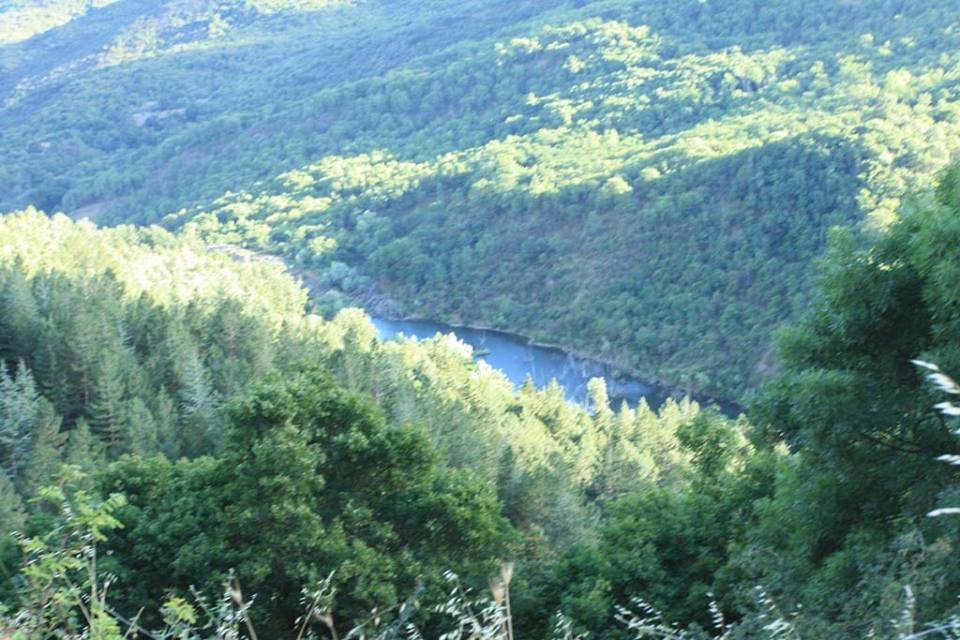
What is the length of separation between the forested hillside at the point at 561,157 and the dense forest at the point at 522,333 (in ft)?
1.57

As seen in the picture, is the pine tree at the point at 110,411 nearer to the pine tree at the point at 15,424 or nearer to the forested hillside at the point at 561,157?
the pine tree at the point at 15,424

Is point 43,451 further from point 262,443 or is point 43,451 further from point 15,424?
point 262,443

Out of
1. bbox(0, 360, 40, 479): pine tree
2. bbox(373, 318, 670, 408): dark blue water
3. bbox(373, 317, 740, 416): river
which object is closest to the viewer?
bbox(0, 360, 40, 479): pine tree

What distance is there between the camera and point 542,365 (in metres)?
79.6

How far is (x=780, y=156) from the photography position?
87625mm

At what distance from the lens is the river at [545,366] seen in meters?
73.0

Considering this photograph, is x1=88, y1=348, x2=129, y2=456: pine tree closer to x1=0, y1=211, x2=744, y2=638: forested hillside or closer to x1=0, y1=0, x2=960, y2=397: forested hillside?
x1=0, y1=211, x2=744, y2=638: forested hillside

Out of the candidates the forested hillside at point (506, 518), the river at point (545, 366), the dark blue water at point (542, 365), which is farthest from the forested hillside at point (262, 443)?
the dark blue water at point (542, 365)

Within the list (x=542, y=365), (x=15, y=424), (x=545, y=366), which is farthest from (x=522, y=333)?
(x=15, y=424)

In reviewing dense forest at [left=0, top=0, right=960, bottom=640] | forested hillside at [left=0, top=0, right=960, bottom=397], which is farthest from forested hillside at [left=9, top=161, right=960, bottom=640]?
forested hillside at [left=0, top=0, right=960, bottom=397]

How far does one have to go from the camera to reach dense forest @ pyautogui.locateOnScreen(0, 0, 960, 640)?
1198 cm

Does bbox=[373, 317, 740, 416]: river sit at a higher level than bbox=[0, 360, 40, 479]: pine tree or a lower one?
lower

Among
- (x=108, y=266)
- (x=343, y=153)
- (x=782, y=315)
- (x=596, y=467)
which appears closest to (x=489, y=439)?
(x=596, y=467)

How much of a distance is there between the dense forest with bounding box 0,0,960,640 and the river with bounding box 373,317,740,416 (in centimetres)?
180
